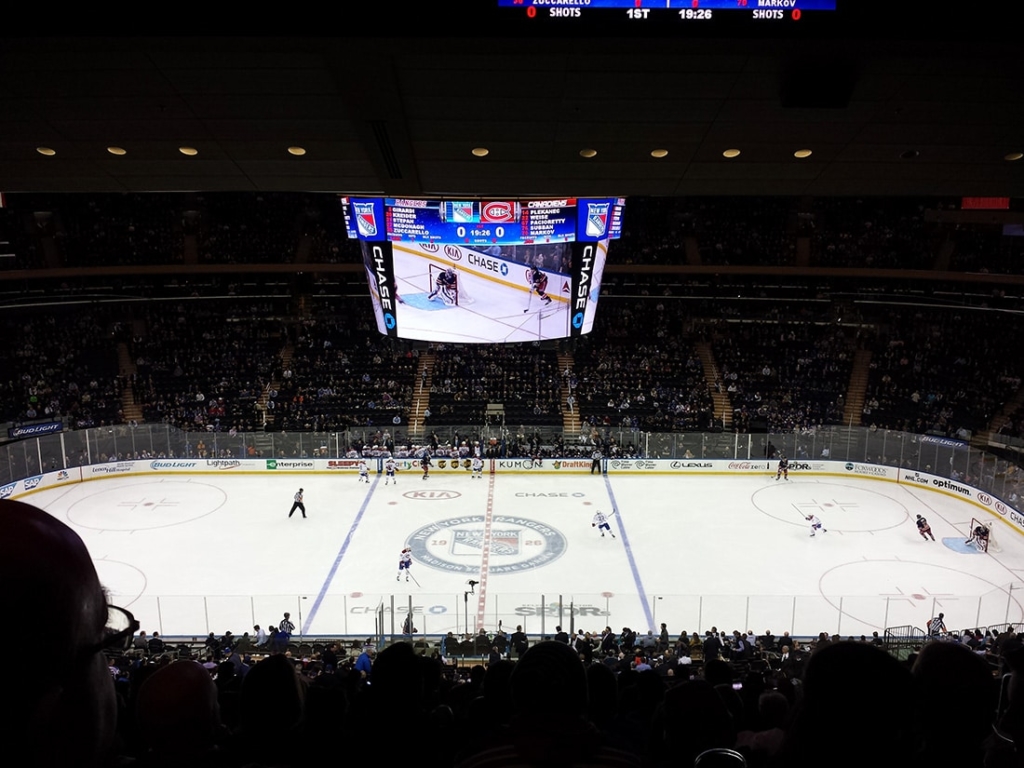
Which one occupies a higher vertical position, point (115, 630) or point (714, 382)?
point (115, 630)

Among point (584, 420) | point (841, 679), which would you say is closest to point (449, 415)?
point (584, 420)

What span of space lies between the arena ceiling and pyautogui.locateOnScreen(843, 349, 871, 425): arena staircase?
94.8 feet

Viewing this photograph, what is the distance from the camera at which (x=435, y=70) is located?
12.2 feet

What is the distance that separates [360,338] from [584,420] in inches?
481

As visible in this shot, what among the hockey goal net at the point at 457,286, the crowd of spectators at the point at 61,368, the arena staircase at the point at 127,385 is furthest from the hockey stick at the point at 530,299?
A: the crowd of spectators at the point at 61,368

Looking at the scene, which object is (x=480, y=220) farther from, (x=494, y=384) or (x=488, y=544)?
(x=488, y=544)

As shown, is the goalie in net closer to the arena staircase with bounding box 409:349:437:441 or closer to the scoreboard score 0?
the scoreboard score 0

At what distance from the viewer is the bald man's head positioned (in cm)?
115

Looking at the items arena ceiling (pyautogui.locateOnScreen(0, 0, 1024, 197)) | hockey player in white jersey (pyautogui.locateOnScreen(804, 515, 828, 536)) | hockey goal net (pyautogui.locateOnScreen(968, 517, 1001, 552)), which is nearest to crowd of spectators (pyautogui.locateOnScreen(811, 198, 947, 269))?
hockey goal net (pyautogui.locateOnScreen(968, 517, 1001, 552))

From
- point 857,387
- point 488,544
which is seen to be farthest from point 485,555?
point 857,387

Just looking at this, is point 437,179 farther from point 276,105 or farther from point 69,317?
point 69,317

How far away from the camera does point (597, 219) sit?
86.1 ft

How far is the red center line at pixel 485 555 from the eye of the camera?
1552cm

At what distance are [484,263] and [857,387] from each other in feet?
61.4
